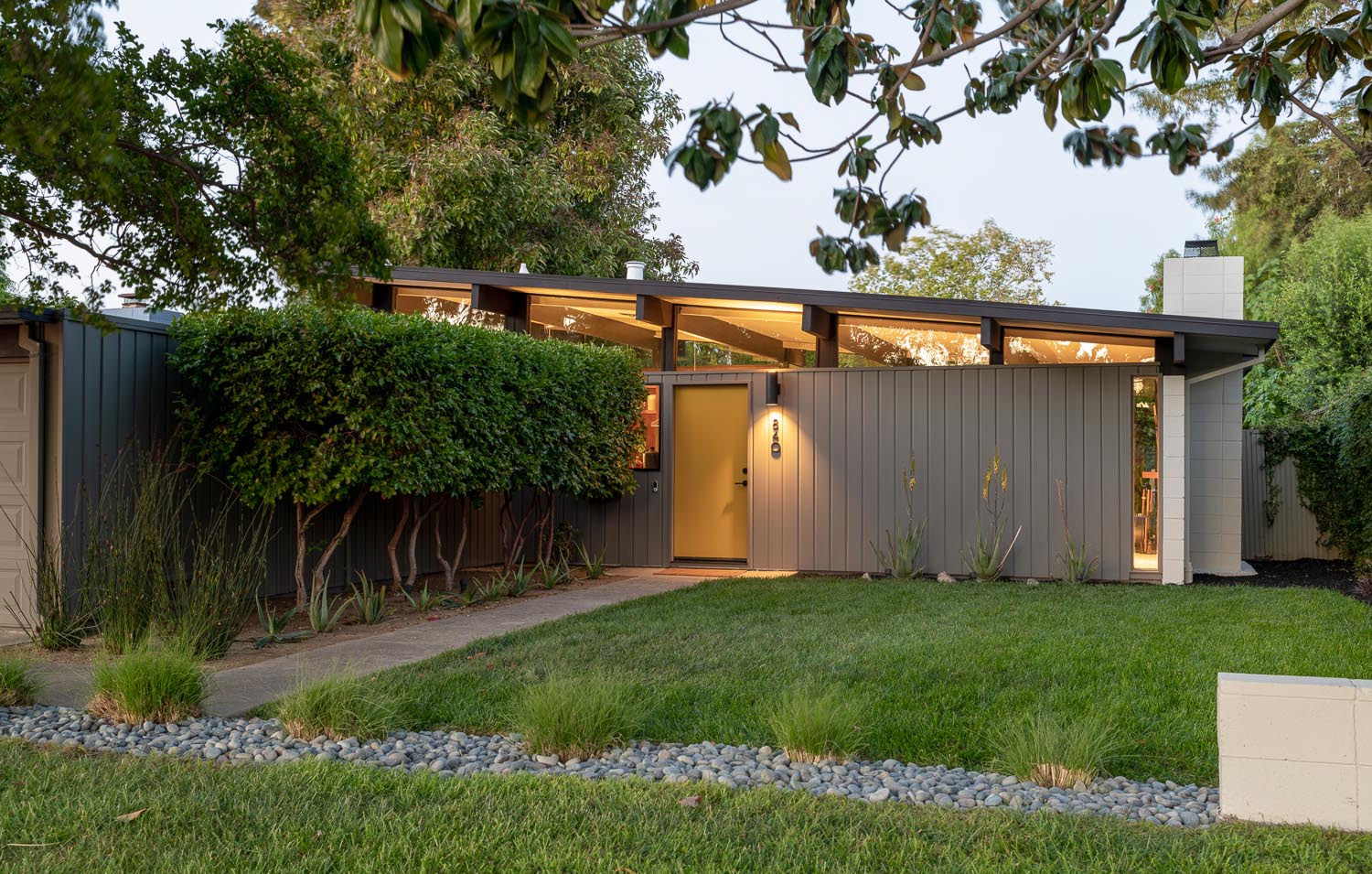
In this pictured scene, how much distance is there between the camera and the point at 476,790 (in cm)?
369

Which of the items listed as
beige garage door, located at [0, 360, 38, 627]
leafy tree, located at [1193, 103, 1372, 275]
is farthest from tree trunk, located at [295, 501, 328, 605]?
leafy tree, located at [1193, 103, 1372, 275]

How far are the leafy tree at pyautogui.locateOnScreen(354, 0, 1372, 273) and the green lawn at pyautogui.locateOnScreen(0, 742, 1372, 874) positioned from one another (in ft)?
6.40

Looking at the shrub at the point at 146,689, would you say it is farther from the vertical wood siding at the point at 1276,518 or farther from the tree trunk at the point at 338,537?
the vertical wood siding at the point at 1276,518

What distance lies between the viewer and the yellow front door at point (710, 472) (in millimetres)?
11891

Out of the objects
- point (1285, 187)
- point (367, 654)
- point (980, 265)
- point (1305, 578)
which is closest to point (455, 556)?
point (367, 654)

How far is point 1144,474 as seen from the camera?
1036 centimetres

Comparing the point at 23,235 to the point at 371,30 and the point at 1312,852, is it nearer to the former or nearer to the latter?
the point at 371,30

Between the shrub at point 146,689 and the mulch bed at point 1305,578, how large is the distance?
870 centimetres

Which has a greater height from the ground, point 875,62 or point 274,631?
point 875,62

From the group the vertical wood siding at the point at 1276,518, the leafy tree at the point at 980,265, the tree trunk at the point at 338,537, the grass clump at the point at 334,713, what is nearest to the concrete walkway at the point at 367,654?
the grass clump at the point at 334,713

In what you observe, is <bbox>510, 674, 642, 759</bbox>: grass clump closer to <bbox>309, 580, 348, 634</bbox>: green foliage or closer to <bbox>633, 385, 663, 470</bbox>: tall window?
<bbox>309, 580, 348, 634</bbox>: green foliage

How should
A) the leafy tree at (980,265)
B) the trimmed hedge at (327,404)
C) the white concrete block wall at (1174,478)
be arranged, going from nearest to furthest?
1. the trimmed hedge at (327,404)
2. the white concrete block wall at (1174,478)
3. the leafy tree at (980,265)

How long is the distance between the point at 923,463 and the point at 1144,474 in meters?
2.02

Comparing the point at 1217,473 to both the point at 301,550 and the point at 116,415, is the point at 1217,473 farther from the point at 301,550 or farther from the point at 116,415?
the point at 116,415
